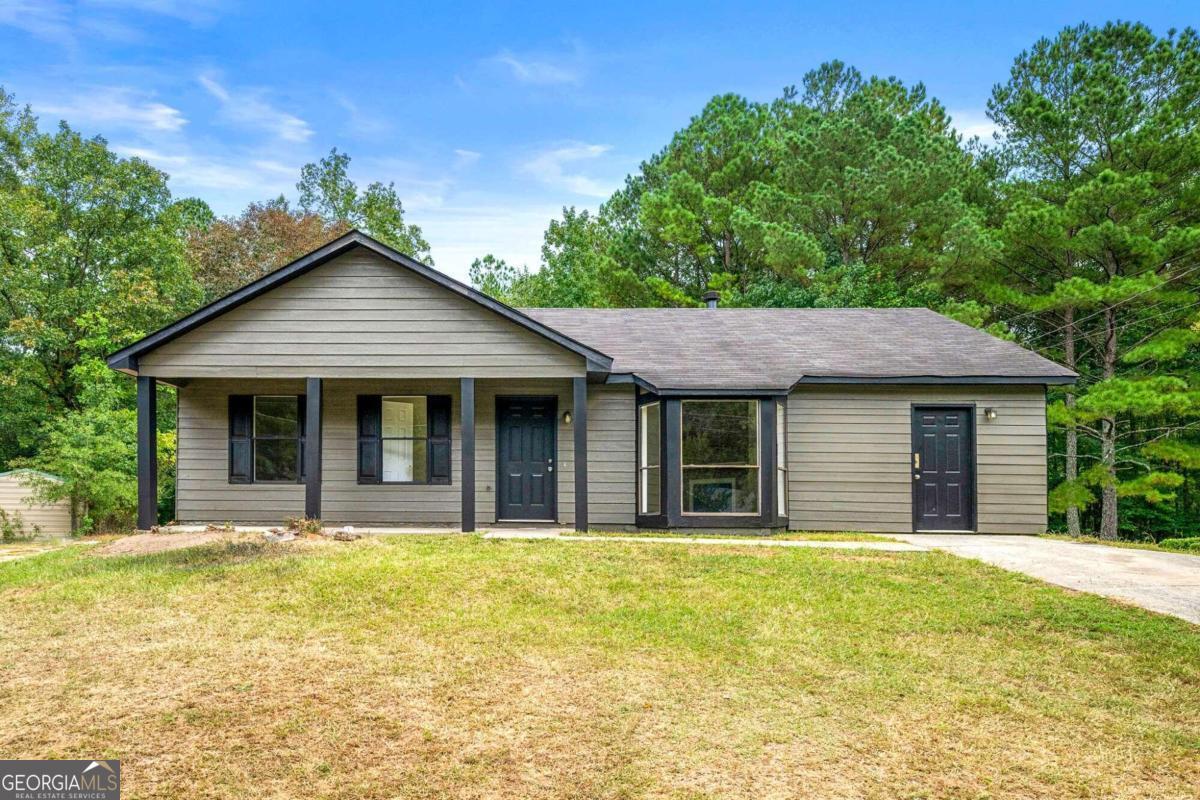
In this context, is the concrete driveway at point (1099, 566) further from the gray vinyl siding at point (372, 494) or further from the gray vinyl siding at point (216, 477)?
the gray vinyl siding at point (216, 477)

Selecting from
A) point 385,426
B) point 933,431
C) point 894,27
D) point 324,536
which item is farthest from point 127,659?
point 894,27

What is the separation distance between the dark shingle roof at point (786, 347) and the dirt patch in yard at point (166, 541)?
537 centimetres

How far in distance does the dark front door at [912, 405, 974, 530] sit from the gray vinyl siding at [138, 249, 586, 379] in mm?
5242

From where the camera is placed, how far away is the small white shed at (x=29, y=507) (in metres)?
16.7

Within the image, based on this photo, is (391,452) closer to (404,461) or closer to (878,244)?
(404,461)

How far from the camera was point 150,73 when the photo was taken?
1841cm

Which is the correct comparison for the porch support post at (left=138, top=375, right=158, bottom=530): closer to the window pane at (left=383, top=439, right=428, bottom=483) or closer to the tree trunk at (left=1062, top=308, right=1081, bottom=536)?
the window pane at (left=383, top=439, right=428, bottom=483)

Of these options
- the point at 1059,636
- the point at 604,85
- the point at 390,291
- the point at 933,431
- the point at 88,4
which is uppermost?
the point at 604,85

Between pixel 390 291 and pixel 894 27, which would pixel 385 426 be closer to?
pixel 390 291

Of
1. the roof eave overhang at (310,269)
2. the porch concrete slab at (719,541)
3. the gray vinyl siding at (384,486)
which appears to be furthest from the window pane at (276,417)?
the porch concrete slab at (719,541)

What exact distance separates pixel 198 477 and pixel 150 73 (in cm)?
1306

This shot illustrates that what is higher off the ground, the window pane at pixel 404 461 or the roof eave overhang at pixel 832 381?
the roof eave overhang at pixel 832 381

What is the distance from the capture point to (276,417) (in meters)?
11.1

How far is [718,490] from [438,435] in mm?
4194
